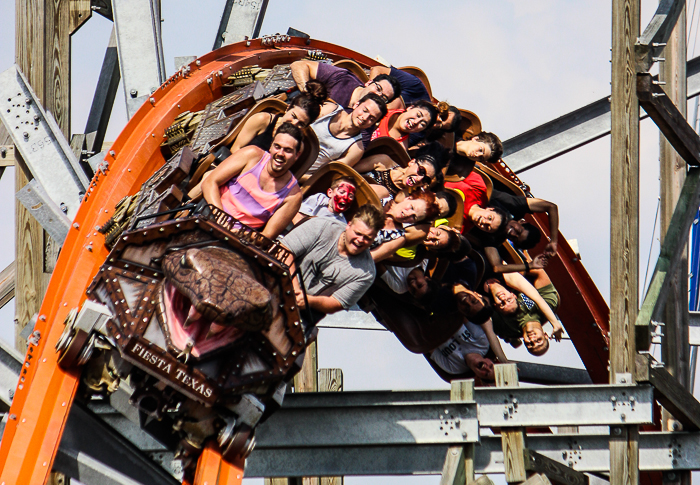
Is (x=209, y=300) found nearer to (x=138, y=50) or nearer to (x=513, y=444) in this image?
(x=513, y=444)

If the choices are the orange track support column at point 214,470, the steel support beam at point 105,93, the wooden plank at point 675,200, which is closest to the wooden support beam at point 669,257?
the wooden plank at point 675,200

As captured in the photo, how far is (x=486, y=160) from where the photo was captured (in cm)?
864

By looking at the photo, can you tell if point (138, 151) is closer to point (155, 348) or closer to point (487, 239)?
point (155, 348)

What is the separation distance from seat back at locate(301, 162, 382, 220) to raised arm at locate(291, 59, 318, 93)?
88 cm

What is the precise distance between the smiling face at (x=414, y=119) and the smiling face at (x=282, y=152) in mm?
1895

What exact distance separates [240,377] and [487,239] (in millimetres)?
3495

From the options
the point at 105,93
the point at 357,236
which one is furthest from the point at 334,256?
the point at 105,93

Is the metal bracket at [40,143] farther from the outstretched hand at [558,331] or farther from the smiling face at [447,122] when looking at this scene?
the outstretched hand at [558,331]

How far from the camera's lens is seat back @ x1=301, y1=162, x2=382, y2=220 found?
22.7ft

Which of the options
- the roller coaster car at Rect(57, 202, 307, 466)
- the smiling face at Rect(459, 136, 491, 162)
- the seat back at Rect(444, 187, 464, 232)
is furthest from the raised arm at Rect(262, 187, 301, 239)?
the smiling face at Rect(459, 136, 491, 162)

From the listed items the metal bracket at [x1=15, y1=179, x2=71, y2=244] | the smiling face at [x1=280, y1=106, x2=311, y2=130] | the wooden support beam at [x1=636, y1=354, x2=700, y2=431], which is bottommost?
the wooden support beam at [x1=636, y1=354, x2=700, y2=431]

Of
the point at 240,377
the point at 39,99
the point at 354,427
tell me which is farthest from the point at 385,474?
the point at 39,99

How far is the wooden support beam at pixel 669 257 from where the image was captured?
7133 millimetres

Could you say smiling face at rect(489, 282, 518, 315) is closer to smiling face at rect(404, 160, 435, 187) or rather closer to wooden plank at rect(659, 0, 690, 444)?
wooden plank at rect(659, 0, 690, 444)
